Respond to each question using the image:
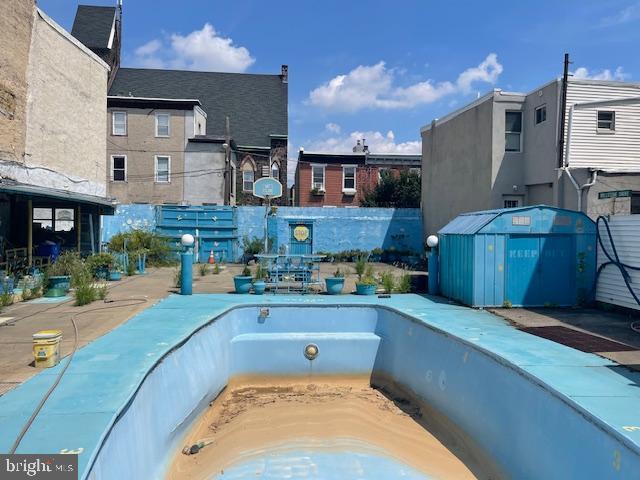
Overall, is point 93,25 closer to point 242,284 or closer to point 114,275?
point 114,275

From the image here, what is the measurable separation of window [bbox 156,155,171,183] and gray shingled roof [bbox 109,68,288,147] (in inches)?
251

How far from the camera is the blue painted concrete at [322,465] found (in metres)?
5.88

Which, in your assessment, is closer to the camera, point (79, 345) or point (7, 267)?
point (79, 345)

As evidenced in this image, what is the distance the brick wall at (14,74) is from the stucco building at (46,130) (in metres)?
0.03

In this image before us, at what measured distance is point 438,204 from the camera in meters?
23.0

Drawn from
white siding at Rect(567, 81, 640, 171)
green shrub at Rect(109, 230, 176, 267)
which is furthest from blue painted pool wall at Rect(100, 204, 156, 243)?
white siding at Rect(567, 81, 640, 171)

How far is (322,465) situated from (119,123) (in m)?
27.0

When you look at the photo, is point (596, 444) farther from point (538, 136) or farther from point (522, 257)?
point (538, 136)

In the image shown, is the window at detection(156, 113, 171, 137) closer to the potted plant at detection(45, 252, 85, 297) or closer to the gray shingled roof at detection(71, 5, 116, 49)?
the gray shingled roof at detection(71, 5, 116, 49)

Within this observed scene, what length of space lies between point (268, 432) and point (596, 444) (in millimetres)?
4493

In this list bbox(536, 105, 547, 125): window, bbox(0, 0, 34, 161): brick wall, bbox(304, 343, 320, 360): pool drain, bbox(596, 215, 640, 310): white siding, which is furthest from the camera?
bbox(536, 105, 547, 125): window

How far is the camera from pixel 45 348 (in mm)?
6055

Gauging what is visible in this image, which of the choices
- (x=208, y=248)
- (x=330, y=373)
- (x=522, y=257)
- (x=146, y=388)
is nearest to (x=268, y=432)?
(x=146, y=388)

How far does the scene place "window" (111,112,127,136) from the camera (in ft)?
92.7
